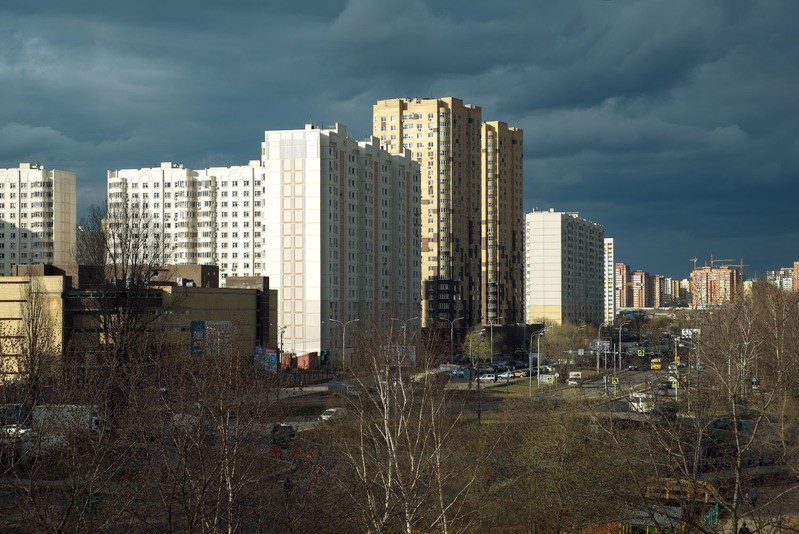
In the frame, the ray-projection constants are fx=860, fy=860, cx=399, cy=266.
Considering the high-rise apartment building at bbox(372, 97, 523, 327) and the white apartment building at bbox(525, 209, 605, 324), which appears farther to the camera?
the white apartment building at bbox(525, 209, 605, 324)

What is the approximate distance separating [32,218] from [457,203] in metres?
64.3

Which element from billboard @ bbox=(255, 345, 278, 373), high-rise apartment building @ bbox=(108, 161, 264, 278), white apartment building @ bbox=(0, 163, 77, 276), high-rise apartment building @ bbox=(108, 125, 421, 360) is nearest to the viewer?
billboard @ bbox=(255, 345, 278, 373)

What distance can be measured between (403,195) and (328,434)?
74.0 meters

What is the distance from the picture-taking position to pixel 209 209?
128375mm

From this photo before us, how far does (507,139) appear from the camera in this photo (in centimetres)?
14150

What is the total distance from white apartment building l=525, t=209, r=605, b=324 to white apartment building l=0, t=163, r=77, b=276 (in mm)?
77957

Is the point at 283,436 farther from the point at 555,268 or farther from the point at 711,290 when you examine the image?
the point at 555,268

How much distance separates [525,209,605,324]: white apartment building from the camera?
15262 centimetres

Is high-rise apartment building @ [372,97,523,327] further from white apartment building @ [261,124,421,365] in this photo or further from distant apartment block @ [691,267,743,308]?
distant apartment block @ [691,267,743,308]

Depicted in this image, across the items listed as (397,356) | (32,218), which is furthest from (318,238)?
(397,356)

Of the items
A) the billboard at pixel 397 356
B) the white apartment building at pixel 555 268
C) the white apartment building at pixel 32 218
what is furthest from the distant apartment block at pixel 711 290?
the white apartment building at pixel 32 218

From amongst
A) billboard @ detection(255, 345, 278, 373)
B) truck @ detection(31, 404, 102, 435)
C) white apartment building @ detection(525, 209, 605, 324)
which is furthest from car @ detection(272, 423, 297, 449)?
white apartment building @ detection(525, 209, 605, 324)

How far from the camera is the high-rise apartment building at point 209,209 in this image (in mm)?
126750

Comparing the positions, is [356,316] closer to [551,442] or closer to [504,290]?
[504,290]
